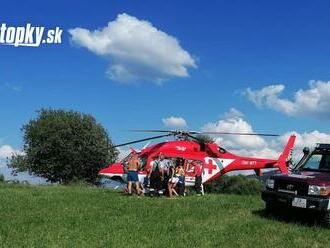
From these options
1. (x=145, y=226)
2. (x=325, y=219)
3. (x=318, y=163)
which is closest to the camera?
(x=145, y=226)

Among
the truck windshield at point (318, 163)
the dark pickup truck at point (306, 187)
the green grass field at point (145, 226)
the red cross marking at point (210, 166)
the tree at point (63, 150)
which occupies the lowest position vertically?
the green grass field at point (145, 226)

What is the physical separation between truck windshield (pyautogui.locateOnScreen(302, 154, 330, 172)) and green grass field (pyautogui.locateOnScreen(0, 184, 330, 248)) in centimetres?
212

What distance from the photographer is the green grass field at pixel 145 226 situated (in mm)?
12898

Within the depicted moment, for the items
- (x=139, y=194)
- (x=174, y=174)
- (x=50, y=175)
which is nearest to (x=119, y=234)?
(x=139, y=194)

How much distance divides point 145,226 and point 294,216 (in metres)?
5.05

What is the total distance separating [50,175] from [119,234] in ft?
169

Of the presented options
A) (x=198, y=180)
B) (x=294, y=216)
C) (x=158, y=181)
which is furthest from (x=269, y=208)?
(x=198, y=180)

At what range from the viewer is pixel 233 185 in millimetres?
72500

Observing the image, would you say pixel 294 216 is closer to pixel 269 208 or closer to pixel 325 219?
pixel 269 208

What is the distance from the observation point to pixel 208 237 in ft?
44.7

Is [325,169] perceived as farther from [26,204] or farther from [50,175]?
[50,175]

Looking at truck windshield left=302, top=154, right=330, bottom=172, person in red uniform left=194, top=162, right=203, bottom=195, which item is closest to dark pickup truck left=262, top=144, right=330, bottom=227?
truck windshield left=302, top=154, right=330, bottom=172

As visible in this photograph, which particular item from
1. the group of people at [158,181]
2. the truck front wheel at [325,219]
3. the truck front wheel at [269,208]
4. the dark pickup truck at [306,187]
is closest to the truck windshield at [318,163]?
the dark pickup truck at [306,187]

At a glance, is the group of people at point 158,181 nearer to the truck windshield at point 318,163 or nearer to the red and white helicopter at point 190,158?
the red and white helicopter at point 190,158
